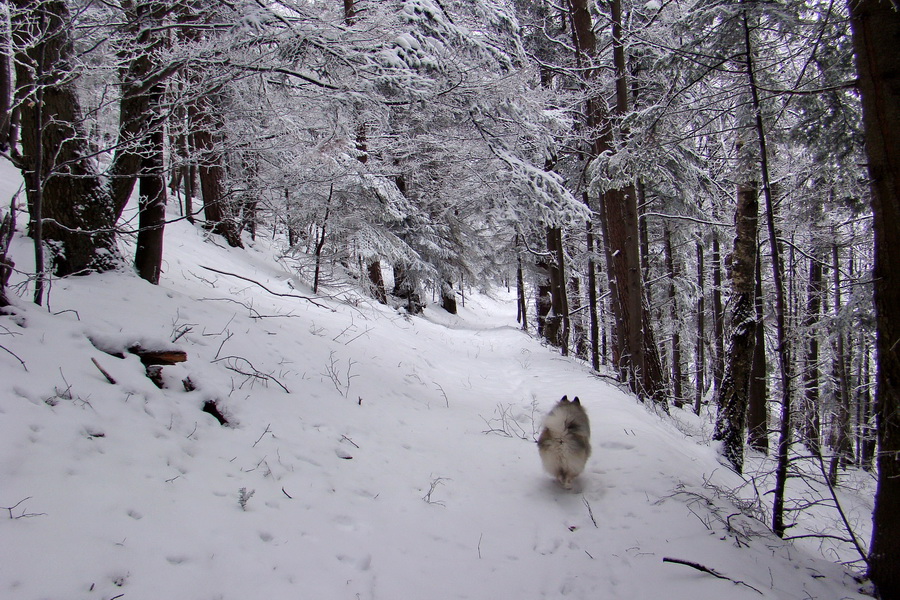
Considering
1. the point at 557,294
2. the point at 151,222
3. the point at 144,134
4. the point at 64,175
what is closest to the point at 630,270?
the point at 557,294

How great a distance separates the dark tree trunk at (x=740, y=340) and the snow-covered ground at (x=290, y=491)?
0.50m

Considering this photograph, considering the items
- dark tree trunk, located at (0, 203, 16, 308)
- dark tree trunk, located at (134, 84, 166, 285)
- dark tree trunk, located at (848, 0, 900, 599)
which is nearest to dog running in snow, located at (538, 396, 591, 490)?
dark tree trunk, located at (848, 0, 900, 599)

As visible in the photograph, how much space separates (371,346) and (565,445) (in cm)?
504

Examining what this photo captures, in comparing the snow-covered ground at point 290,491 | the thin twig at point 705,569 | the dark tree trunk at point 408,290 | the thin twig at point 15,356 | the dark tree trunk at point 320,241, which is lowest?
the thin twig at point 705,569

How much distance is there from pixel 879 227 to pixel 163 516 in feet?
17.7

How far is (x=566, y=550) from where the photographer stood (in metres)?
3.52

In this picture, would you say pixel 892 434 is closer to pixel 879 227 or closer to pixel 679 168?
pixel 879 227

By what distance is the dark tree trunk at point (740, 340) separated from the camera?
640cm

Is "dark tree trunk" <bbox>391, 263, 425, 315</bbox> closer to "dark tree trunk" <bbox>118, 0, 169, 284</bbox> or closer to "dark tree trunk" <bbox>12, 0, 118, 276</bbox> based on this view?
"dark tree trunk" <bbox>118, 0, 169, 284</bbox>

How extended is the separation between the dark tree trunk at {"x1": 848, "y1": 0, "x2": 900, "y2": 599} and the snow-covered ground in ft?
1.80

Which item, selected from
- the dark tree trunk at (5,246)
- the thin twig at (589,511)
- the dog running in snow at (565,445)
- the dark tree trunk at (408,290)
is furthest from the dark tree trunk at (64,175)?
the dark tree trunk at (408,290)

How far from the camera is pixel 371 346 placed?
334 inches

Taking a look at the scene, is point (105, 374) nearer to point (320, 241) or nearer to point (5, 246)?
point (5, 246)

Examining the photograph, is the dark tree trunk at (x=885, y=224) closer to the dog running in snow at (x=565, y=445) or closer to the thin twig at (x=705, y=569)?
the thin twig at (x=705, y=569)
